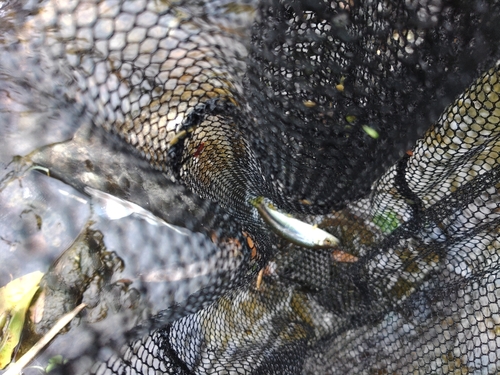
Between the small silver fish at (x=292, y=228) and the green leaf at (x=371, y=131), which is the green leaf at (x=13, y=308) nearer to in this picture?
the green leaf at (x=371, y=131)

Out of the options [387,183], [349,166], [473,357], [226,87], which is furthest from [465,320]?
[226,87]

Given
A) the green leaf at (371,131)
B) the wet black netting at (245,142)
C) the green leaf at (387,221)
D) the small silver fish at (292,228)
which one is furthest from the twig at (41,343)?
the green leaf at (387,221)

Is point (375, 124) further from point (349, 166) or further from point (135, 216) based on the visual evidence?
point (135, 216)

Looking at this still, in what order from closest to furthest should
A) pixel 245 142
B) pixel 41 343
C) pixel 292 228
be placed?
pixel 41 343, pixel 245 142, pixel 292 228

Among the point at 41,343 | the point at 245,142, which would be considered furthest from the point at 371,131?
the point at 41,343

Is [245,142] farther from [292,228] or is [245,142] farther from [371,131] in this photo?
[292,228]

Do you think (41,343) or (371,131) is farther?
(371,131)

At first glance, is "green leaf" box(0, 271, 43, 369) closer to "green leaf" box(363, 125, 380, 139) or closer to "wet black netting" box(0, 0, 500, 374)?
"wet black netting" box(0, 0, 500, 374)
